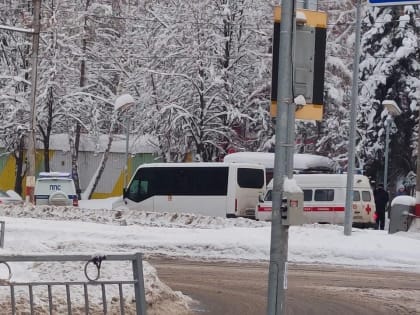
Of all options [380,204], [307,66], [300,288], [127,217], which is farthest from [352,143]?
[307,66]

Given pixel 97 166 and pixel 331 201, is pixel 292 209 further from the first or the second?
pixel 97 166

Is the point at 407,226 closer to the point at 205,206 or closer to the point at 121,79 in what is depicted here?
the point at 205,206

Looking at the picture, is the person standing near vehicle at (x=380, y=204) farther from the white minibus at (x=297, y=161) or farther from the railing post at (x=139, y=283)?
the railing post at (x=139, y=283)

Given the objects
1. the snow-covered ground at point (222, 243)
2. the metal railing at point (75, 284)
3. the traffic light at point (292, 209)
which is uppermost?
the traffic light at point (292, 209)

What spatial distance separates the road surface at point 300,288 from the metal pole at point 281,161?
15.8 ft

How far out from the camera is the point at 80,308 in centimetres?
991

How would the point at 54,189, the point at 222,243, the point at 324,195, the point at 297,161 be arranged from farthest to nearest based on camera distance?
the point at 297,161
the point at 54,189
the point at 324,195
the point at 222,243

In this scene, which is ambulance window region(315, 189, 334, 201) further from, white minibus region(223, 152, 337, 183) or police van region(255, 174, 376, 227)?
white minibus region(223, 152, 337, 183)

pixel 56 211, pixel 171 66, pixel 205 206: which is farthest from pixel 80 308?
pixel 171 66

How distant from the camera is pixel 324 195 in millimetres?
35531

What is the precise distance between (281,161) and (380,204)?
26.8 metres

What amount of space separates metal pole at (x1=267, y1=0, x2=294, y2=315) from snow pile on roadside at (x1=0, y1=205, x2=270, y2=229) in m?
20.0

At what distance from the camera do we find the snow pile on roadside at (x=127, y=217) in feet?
96.2

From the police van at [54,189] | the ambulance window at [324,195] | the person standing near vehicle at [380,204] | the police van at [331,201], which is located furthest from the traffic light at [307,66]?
the police van at [54,189]
